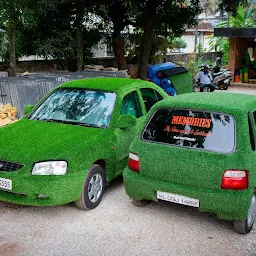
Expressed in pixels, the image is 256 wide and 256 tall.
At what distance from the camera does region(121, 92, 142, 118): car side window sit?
19.8 ft

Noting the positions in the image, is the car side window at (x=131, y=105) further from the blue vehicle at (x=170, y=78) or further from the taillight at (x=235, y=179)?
the blue vehicle at (x=170, y=78)

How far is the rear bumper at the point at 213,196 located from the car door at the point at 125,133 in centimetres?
102

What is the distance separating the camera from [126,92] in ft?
19.9

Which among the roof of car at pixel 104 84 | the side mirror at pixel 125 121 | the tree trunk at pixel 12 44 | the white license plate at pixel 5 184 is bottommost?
the white license plate at pixel 5 184

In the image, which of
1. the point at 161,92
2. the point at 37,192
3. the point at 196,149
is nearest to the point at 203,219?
the point at 196,149

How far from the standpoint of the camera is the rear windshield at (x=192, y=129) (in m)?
4.44

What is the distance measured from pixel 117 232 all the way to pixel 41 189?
1011 millimetres

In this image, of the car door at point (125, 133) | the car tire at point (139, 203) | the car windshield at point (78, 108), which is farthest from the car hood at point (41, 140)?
the car tire at point (139, 203)

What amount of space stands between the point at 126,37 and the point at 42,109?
1203 centimetres

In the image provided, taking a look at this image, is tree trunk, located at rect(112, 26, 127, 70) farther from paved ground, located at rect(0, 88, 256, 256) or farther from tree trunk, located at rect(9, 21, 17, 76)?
paved ground, located at rect(0, 88, 256, 256)

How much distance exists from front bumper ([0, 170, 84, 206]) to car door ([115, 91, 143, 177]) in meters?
1.00

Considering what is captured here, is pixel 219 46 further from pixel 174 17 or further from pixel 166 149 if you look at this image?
pixel 166 149

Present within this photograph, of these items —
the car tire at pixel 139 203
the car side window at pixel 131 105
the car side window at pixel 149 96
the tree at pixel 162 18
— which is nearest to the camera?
the car tire at pixel 139 203

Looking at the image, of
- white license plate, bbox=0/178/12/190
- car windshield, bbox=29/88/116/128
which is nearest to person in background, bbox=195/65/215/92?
car windshield, bbox=29/88/116/128
